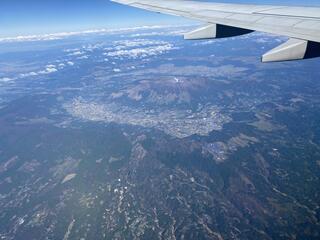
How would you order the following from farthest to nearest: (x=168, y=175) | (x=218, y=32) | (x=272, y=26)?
(x=168, y=175)
(x=218, y=32)
(x=272, y=26)

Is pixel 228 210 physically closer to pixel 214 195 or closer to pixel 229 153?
pixel 214 195

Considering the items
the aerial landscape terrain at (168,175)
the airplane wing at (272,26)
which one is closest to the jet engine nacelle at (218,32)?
the airplane wing at (272,26)

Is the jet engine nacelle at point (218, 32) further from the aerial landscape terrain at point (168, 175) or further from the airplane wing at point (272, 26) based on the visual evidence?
the aerial landscape terrain at point (168, 175)

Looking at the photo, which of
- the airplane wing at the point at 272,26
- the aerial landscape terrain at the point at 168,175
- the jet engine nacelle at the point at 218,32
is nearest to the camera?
the airplane wing at the point at 272,26

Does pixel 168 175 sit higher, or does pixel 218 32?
pixel 218 32

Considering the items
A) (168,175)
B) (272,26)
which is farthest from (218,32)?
(168,175)

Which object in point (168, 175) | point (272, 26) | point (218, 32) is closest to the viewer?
point (272, 26)

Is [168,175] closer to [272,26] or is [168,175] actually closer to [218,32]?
[218,32]

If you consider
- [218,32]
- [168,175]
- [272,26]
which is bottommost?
[168,175]

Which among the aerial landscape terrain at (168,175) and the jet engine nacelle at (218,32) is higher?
the jet engine nacelle at (218,32)

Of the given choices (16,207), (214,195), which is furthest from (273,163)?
(16,207)

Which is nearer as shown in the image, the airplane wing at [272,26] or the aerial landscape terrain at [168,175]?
the airplane wing at [272,26]
